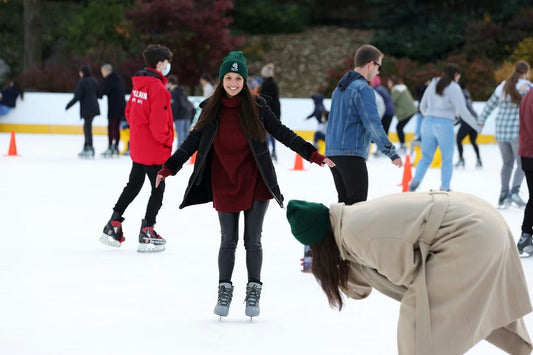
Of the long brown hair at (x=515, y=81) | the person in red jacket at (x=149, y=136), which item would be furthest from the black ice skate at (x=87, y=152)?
the person in red jacket at (x=149, y=136)

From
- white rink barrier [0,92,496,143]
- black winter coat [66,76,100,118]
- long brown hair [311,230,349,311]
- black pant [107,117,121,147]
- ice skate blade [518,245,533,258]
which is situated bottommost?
white rink barrier [0,92,496,143]

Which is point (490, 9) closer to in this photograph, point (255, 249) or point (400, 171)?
point (400, 171)

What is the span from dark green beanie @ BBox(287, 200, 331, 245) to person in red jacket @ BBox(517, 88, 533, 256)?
14.1ft

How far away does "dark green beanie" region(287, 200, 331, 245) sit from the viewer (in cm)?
333

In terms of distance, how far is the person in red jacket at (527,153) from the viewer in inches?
287

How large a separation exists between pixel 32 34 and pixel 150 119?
2605 centimetres

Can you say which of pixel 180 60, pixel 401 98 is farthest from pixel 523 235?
pixel 180 60

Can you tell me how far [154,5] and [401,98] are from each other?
1344 cm

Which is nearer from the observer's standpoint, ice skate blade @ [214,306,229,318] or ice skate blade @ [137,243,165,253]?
ice skate blade @ [214,306,229,318]

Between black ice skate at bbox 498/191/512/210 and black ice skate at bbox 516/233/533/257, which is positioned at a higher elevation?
black ice skate at bbox 516/233/533/257

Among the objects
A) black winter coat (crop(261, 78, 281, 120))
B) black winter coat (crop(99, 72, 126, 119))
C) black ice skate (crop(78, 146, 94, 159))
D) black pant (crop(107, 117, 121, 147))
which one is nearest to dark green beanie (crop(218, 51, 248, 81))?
black winter coat (crop(261, 78, 281, 120))

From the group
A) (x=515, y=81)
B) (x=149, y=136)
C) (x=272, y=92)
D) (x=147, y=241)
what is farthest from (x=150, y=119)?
(x=272, y=92)

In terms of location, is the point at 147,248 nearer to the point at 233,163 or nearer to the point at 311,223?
the point at 233,163

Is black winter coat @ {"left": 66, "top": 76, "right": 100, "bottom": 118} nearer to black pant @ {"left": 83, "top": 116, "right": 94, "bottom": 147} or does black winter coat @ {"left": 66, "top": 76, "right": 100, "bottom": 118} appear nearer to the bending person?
black pant @ {"left": 83, "top": 116, "right": 94, "bottom": 147}
